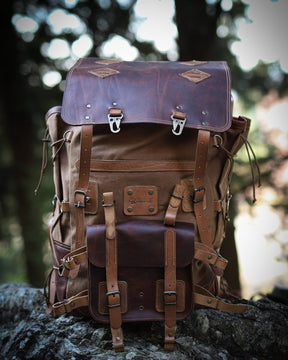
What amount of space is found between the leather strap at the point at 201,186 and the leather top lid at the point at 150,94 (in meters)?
0.07

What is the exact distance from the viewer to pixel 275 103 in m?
4.42

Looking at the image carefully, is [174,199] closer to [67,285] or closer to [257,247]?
[67,285]

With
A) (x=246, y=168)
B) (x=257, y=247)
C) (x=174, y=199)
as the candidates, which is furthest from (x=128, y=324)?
(x=257, y=247)

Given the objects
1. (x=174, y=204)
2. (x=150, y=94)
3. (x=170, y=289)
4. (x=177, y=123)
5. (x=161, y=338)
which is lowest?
(x=161, y=338)

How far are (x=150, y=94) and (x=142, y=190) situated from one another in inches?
20.8

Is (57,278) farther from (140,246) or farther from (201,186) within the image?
(201,186)

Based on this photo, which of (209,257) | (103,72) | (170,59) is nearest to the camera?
(209,257)

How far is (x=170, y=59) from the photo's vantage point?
3.49 meters

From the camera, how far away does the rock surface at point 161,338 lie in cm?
155

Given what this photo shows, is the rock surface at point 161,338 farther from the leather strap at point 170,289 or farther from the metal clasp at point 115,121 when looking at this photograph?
the metal clasp at point 115,121

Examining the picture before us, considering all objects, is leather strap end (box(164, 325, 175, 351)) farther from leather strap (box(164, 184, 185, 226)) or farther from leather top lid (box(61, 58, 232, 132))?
leather top lid (box(61, 58, 232, 132))

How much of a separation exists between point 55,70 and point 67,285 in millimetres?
2919

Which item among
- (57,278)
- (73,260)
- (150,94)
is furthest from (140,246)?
(150,94)

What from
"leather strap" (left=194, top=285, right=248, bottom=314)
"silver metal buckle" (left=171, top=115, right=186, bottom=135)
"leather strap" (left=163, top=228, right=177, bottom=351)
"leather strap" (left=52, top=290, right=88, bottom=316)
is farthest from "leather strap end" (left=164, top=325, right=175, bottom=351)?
"silver metal buckle" (left=171, top=115, right=186, bottom=135)
